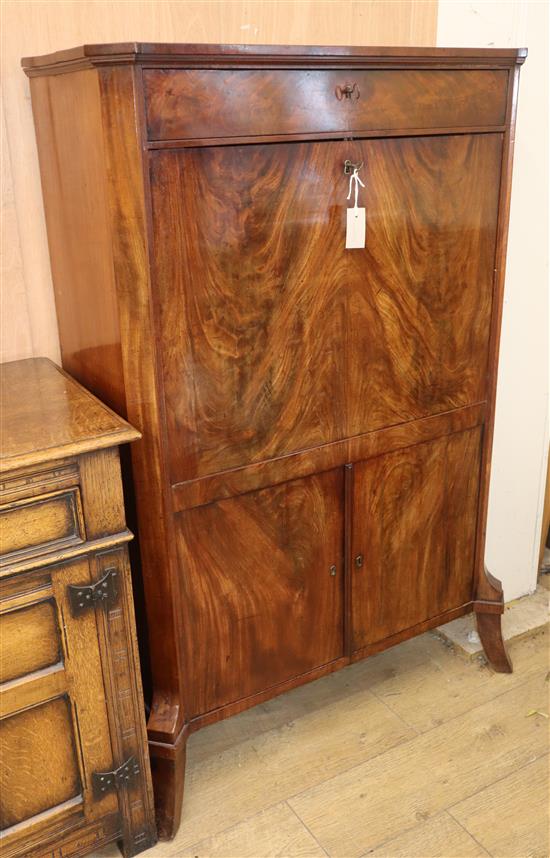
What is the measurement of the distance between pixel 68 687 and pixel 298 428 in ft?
2.04

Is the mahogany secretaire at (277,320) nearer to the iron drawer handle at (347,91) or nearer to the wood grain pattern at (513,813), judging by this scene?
the iron drawer handle at (347,91)

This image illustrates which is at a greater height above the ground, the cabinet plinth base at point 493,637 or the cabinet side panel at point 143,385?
the cabinet side panel at point 143,385

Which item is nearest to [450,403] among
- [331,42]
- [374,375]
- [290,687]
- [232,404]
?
[374,375]

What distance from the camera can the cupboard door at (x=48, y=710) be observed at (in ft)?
4.33

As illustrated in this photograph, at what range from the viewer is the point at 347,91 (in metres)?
1.38

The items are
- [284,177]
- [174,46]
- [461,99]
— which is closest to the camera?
[174,46]

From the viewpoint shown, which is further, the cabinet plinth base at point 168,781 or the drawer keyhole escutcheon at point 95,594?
the cabinet plinth base at point 168,781

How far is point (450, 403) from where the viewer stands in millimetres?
1749

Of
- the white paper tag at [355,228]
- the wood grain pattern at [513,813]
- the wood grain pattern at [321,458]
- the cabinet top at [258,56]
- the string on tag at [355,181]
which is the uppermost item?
the cabinet top at [258,56]

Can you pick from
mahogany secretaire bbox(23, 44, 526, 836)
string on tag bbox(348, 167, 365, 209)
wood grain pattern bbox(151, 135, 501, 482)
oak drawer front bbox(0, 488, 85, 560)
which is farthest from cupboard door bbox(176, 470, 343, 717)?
string on tag bbox(348, 167, 365, 209)

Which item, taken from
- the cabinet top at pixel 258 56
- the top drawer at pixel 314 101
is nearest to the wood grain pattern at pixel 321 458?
the top drawer at pixel 314 101

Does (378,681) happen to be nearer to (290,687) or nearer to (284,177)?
(290,687)

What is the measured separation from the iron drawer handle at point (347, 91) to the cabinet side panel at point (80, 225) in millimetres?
415

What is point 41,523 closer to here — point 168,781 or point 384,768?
point 168,781
